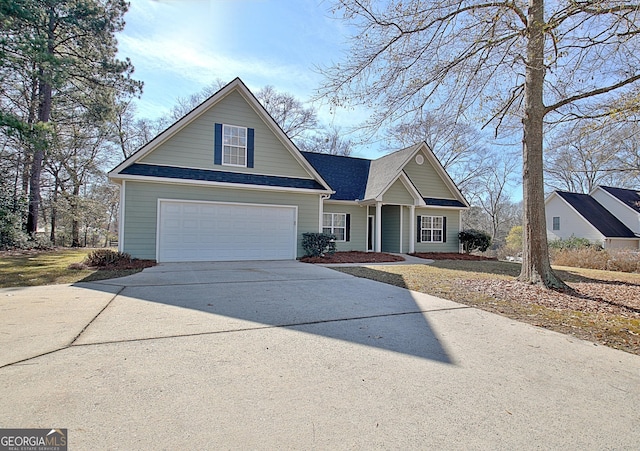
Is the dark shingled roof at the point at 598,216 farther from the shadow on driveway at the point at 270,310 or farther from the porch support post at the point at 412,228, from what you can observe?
the shadow on driveway at the point at 270,310

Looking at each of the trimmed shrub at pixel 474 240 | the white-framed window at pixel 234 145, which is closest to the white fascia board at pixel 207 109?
the white-framed window at pixel 234 145

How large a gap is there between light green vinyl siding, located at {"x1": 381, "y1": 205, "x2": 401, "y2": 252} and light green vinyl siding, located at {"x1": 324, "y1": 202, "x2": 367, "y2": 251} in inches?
69.9

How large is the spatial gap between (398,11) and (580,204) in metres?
26.0

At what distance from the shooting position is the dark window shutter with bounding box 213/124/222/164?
1221 centimetres

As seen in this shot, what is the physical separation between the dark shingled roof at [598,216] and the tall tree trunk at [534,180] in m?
21.2

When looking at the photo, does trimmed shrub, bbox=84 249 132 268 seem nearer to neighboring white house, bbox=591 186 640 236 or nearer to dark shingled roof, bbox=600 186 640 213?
neighboring white house, bbox=591 186 640 236

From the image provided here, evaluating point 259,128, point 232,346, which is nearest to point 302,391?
point 232,346

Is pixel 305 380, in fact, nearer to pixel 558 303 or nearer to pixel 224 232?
pixel 558 303

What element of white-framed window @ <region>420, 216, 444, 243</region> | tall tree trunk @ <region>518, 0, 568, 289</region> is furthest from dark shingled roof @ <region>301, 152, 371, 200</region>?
tall tree trunk @ <region>518, 0, 568, 289</region>

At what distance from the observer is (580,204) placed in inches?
1000

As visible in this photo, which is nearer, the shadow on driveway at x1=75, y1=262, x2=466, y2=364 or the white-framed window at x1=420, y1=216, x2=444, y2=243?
the shadow on driveway at x1=75, y1=262, x2=466, y2=364

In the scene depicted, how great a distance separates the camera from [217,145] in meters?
12.3

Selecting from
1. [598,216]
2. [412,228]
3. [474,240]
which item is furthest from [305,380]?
[598,216]

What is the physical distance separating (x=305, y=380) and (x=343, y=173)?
1626 centimetres
